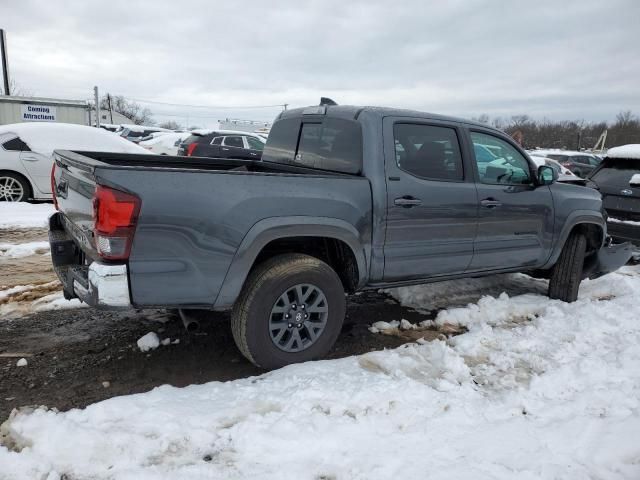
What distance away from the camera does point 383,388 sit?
10.5 ft

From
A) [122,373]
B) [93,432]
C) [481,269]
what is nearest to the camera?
[93,432]

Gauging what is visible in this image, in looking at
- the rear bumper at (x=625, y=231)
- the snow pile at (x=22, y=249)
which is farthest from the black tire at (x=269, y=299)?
the rear bumper at (x=625, y=231)

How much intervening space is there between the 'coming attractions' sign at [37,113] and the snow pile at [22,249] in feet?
44.8

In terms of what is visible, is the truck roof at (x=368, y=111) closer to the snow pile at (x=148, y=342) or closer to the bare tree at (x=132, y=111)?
the snow pile at (x=148, y=342)

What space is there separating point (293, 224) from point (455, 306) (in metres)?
2.44

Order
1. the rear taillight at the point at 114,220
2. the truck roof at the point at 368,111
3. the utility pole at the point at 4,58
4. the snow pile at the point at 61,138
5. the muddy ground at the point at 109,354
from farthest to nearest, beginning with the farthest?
Answer: 1. the utility pole at the point at 4,58
2. the snow pile at the point at 61,138
3. the truck roof at the point at 368,111
4. the muddy ground at the point at 109,354
5. the rear taillight at the point at 114,220

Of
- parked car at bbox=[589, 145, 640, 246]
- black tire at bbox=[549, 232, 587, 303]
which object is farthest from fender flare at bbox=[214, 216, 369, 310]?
parked car at bbox=[589, 145, 640, 246]

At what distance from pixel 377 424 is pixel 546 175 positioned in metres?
3.13

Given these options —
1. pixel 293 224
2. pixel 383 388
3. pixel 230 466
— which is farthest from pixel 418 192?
pixel 230 466

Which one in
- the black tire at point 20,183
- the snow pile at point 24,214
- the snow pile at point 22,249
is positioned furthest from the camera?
the black tire at point 20,183

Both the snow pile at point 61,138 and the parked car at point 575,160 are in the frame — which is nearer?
the snow pile at point 61,138

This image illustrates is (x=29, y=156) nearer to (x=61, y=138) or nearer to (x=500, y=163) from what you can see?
(x=61, y=138)

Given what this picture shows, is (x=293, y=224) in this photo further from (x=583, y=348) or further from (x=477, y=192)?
(x=583, y=348)

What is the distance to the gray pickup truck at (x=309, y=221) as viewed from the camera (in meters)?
2.90
